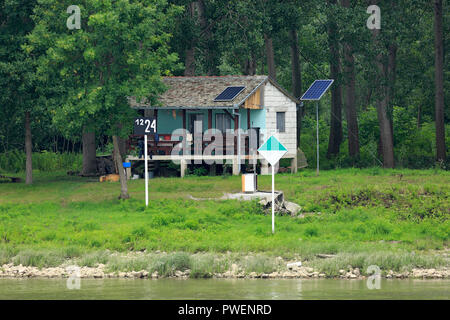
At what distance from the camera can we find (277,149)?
80.9 ft

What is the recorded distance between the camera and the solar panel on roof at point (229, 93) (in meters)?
39.6

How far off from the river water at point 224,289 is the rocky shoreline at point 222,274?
1.22 feet

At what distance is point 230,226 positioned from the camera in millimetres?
26219

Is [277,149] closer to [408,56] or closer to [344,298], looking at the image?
[344,298]

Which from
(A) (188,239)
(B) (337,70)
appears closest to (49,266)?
(A) (188,239)

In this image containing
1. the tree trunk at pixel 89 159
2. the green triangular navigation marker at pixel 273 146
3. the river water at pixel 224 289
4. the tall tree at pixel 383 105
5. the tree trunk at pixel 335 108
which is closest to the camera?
the river water at pixel 224 289

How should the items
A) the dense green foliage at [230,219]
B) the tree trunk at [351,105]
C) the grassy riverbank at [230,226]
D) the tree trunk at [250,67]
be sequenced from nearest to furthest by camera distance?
the grassy riverbank at [230,226], the dense green foliage at [230,219], the tree trunk at [351,105], the tree trunk at [250,67]

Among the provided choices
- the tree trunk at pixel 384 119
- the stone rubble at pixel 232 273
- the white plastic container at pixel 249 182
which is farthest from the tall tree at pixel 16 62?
the tree trunk at pixel 384 119

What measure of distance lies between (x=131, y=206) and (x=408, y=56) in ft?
106

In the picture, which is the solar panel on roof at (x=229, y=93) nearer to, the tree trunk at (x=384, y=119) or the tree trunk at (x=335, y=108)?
the tree trunk at (x=335, y=108)

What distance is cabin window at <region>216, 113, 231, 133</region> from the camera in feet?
137

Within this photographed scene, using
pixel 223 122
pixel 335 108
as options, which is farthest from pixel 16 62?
pixel 335 108
